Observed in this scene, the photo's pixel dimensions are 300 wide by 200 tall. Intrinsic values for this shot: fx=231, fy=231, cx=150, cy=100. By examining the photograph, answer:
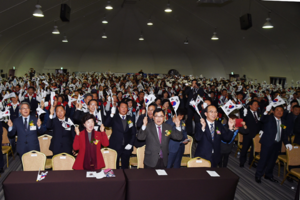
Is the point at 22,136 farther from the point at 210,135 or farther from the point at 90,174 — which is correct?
the point at 210,135

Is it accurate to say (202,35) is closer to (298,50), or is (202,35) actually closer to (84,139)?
(298,50)

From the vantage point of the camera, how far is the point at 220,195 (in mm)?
3271

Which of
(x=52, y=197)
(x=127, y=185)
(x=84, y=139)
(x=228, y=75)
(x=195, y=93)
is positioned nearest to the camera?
(x=52, y=197)

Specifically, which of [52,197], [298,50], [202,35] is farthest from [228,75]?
[52,197]

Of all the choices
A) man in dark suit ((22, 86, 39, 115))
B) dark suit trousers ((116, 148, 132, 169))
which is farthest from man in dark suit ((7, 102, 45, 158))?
man in dark suit ((22, 86, 39, 115))

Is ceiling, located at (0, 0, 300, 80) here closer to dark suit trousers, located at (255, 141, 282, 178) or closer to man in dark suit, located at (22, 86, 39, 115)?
man in dark suit, located at (22, 86, 39, 115)

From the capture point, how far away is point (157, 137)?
13.0 ft

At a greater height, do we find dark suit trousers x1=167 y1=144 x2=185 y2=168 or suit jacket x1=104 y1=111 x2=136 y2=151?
suit jacket x1=104 y1=111 x2=136 y2=151

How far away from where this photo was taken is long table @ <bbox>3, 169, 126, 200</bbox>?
2898mm

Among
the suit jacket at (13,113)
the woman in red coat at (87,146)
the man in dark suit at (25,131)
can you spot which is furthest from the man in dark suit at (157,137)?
the suit jacket at (13,113)

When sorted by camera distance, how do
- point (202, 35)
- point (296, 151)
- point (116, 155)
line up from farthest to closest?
point (202, 35) < point (296, 151) < point (116, 155)

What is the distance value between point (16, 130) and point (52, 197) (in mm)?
2188

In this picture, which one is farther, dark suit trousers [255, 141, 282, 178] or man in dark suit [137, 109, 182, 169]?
dark suit trousers [255, 141, 282, 178]

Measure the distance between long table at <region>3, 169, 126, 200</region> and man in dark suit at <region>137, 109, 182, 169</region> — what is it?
871 millimetres
